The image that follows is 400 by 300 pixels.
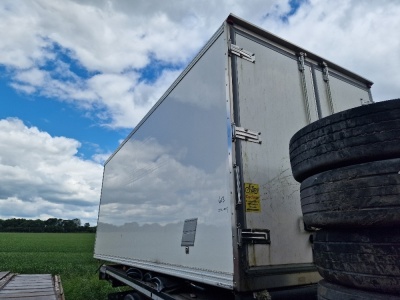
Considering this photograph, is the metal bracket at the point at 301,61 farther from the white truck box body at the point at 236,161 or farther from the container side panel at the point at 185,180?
the container side panel at the point at 185,180

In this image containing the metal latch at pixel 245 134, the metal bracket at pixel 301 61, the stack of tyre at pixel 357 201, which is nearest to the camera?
the stack of tyre at pixel 357 201

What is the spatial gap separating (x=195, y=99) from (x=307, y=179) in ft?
5.39

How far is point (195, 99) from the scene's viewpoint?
3260 mm

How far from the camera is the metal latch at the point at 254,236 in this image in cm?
226

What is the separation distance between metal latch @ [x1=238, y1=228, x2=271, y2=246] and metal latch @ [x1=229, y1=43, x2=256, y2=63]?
1631 mm

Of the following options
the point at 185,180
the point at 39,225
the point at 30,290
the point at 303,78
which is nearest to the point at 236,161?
the point at 185,180

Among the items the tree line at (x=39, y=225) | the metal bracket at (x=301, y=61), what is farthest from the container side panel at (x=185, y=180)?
the tree line at (x=39, y=225)

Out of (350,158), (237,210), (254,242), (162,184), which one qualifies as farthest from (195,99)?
(350,158)

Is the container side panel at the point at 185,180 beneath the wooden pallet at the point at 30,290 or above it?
above

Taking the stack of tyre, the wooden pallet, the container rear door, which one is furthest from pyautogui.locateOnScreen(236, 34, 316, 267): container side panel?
the wooden pallet

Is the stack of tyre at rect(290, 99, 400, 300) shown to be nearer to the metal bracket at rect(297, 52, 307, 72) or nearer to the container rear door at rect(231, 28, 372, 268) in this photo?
the container rear door at rect(231, 28, 372, 268)

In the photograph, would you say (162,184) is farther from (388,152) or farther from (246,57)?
(388,152)

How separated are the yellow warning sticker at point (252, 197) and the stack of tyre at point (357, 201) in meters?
0.51

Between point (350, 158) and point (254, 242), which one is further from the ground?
point (350, 158)
